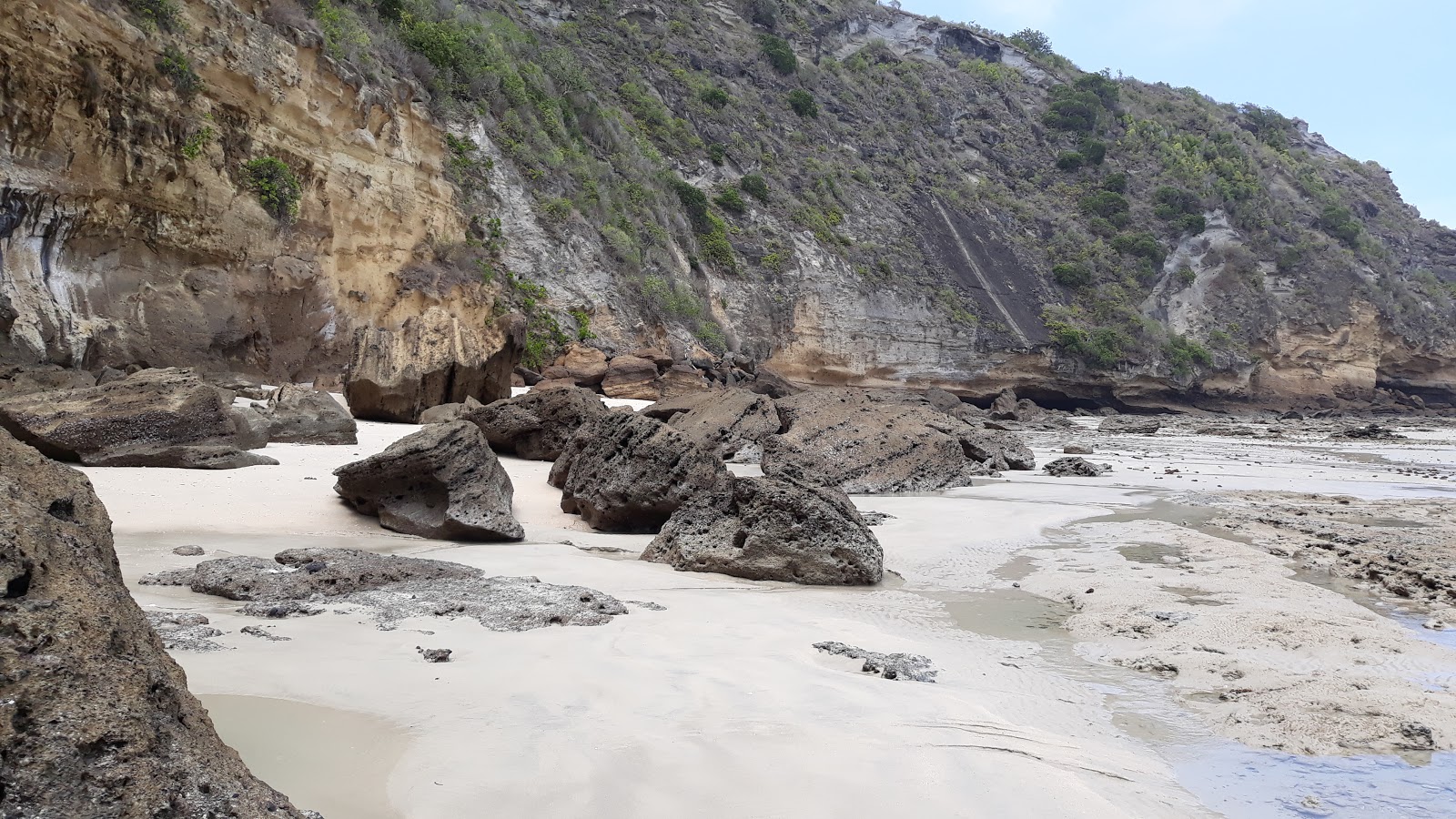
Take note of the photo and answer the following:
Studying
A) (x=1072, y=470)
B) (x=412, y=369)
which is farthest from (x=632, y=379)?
(x=1072, y=470)

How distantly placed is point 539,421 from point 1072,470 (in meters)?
7.38

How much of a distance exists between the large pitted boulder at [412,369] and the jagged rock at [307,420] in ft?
6.33

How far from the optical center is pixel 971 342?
37719mm

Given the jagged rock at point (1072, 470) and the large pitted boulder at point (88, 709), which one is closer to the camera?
the large pitted boulder at point (88, 709)

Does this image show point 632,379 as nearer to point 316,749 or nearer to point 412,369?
point 412,369

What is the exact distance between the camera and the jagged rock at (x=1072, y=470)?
39.7 ft

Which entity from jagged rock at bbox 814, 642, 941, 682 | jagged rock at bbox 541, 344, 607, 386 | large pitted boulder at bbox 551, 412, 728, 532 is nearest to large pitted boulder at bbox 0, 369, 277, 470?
large pitted boulder at bbox 551, 412, 728, 532

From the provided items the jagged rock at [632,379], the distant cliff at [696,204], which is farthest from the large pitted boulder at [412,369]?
the jagged rock at [632,379]

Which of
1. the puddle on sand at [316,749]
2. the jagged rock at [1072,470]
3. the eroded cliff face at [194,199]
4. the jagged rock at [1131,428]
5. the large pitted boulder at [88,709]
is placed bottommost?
the jagged rock at [1131,428]

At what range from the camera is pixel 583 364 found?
21156 mm

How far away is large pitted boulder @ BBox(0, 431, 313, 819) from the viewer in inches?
51.6

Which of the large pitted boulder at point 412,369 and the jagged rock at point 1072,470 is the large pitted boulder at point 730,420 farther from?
the jagged rock at point 1072,470

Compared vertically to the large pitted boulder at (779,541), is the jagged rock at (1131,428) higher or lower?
lower

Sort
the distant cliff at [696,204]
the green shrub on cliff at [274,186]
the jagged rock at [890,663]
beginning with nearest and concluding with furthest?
the jagged rock at [890,663] → the distant cliff at [696,204] → the green shrub on cliff at [274,186]
